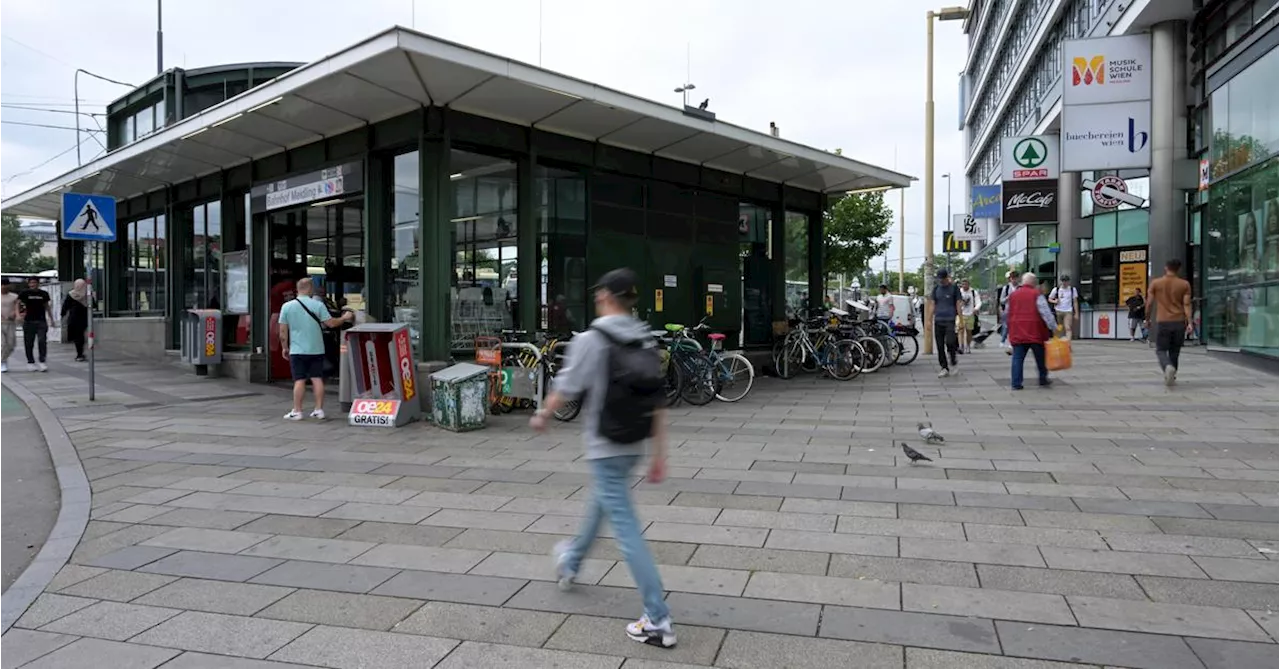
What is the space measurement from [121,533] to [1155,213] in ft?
71.2

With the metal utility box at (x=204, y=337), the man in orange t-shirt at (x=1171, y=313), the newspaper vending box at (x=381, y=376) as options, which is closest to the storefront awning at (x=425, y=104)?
the metal utility box at (x=204, y=337)

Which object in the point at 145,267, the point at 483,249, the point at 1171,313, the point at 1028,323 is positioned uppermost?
the point at 145,267

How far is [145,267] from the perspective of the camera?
17172 millimetres

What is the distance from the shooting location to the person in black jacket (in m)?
17.8

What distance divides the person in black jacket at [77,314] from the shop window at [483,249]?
1148cm

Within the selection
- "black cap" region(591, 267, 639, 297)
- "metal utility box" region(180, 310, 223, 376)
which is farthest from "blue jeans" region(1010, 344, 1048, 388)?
"metal utility box" region(180, 310, 223, 376)

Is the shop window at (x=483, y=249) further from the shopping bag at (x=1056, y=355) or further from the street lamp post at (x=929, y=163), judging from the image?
the street lamp post at (x=929, y=163)

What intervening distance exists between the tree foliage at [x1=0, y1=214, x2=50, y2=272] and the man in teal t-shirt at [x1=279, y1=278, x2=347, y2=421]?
63598 millimetres

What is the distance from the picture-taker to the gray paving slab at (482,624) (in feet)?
11.6

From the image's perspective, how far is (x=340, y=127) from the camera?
1074 centimetres

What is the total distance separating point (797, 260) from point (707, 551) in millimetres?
12231

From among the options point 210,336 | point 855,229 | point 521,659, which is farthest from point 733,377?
point 855,229

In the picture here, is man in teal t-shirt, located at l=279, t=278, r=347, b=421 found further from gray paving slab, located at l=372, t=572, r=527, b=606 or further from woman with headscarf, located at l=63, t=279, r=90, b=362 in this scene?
woman with headscarf, located at l=63, t=279, r=90, b=362

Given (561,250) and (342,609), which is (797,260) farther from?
(342,609)
